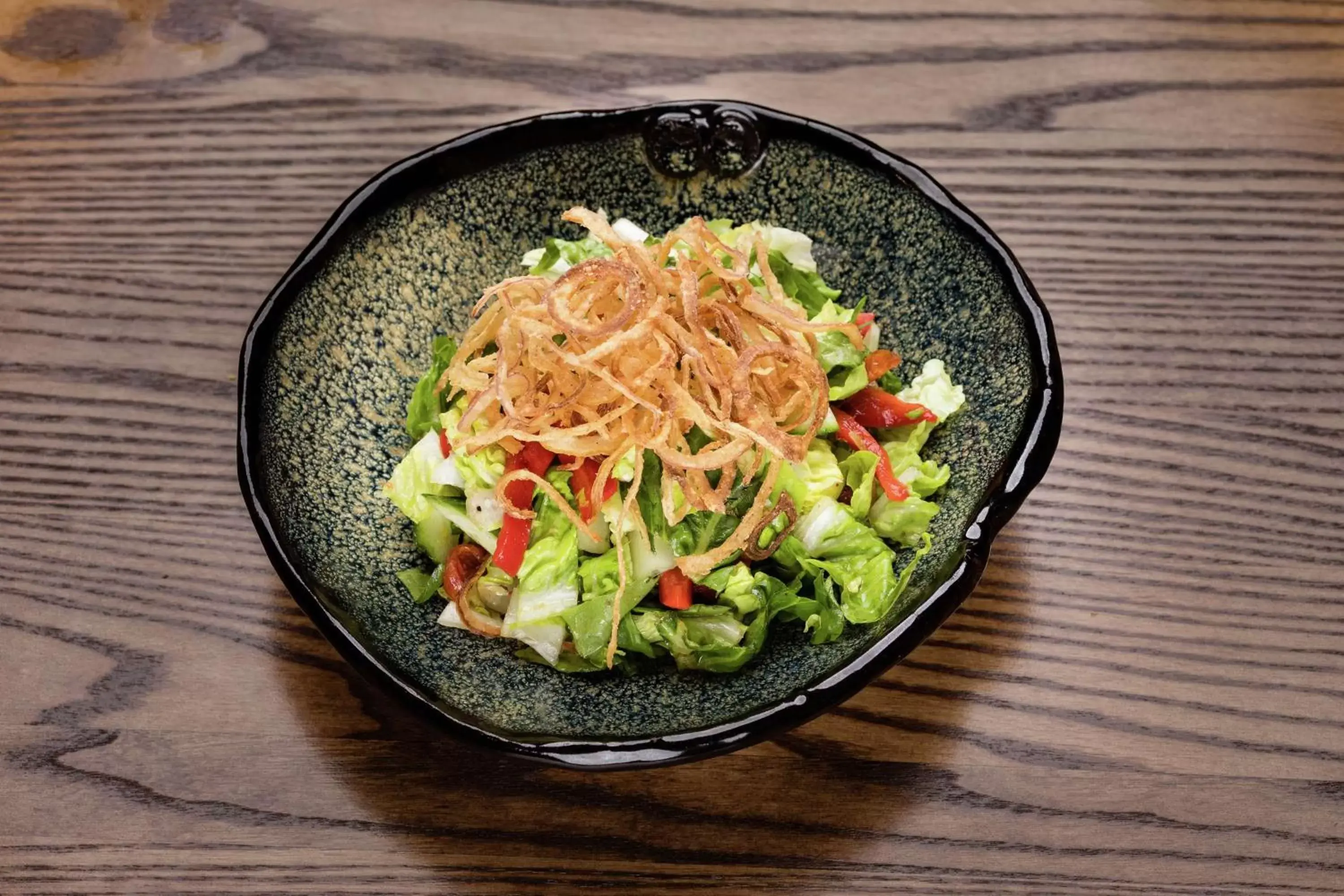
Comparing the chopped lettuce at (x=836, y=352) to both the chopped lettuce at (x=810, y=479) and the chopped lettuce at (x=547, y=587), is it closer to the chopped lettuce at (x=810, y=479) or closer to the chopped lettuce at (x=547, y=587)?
the chopped lettuce at (x=810, y=479)

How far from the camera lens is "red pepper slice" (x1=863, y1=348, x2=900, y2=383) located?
1978mm

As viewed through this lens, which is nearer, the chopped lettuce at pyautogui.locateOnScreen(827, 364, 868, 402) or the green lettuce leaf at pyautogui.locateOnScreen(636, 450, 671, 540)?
the green lettuce leaf at pyautogui.locateOnScreen(636, 450, 671, 540)

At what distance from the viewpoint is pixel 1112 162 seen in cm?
248

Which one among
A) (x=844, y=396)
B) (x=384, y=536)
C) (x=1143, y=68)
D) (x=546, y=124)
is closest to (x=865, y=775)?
→ (x=844, y=396)

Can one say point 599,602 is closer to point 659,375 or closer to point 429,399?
point 659,375

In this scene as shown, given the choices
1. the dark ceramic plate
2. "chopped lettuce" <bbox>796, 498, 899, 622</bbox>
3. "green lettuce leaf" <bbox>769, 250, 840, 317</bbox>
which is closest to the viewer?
the dark ceramic plate

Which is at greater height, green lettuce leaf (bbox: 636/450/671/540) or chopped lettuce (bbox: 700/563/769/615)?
green lettuce leaf (bbox: 636/450/671/540)

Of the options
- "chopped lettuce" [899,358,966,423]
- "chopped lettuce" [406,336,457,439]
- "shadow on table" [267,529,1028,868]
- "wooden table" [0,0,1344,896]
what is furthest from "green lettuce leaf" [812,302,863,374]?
"chopped lettuce" [406,336,457,439]

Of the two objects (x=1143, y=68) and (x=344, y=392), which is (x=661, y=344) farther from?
(x=1143, y=68)

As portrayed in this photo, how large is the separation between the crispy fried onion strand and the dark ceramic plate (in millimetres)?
233

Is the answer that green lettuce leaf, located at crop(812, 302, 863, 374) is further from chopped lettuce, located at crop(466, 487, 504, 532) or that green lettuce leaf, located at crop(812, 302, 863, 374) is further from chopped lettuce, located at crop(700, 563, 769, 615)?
chopped lettuce, located at crop(466, 487, 504, 532)

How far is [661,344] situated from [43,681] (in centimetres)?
131

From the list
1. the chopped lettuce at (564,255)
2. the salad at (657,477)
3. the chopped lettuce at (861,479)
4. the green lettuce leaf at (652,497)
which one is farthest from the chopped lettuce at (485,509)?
the chopped lettuce at (861,479)

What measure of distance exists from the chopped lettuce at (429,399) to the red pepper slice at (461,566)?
25 centimetres
